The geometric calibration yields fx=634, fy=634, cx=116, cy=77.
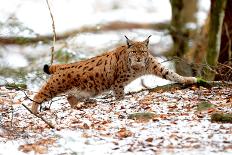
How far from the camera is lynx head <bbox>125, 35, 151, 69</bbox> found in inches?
380

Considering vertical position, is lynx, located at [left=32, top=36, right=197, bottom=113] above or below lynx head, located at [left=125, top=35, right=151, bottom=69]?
below

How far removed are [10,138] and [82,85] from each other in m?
2.37

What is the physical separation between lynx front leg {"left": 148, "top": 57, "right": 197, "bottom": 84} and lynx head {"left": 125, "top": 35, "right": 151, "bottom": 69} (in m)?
0.18

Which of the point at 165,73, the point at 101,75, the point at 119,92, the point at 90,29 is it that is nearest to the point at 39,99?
the point at 101,75

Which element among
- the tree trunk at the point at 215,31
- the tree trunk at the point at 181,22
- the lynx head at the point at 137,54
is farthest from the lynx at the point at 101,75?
the tree trunk at the point at 181,22

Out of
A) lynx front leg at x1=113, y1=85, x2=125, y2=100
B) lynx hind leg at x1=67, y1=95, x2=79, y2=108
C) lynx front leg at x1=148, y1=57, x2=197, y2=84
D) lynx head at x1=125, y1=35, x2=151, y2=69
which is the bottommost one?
lynx hind leg at x1=67, y1=95, x2=79, y2=108

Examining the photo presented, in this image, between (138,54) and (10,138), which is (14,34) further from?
(10,138)

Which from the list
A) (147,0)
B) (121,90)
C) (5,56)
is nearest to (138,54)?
(121,90)

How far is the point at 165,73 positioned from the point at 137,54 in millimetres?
567

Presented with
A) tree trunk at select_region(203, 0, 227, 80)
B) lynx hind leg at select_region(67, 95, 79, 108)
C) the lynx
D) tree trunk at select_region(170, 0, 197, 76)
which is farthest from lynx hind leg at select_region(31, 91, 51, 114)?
tree trunk at select_region(170, 0, 197, 76)

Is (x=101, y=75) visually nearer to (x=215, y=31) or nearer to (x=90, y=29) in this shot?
(x=215, y=31)

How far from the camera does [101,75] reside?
9.91m

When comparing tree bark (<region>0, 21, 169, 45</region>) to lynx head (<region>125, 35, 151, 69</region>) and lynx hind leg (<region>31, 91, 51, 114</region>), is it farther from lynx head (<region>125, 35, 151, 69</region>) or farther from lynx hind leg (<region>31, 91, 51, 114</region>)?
lynx head (<region>125, 35, 151, 69</region>)

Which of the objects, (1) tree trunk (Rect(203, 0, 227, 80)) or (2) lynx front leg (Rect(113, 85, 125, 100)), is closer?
(2) lynx front leg (Rect(113, 85, 125, 100))
